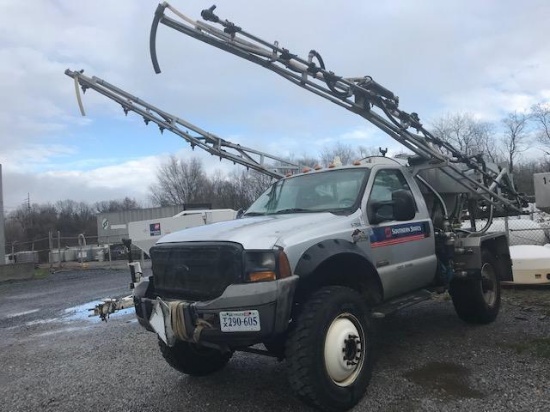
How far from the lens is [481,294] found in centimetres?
Answer: 643

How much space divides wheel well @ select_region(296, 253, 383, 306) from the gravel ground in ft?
2.71

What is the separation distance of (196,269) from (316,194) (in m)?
1.82

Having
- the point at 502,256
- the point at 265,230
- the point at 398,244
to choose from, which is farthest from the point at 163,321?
the point at 502,256

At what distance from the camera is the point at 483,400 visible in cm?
409

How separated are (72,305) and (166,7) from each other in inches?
334

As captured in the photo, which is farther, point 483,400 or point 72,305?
point 72,305

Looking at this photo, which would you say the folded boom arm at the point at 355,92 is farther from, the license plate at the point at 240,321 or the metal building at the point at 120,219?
the metal building at the point at 120,219

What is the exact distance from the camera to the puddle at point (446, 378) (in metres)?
4.29

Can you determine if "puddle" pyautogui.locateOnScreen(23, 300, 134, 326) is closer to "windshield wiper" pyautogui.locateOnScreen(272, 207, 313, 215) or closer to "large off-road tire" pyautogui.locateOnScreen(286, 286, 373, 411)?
"windshield wiper" pyautogui.locateOnScreen(272, 207, 313, 215)

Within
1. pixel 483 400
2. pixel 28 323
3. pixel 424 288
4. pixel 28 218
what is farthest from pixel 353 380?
pixel 28 218

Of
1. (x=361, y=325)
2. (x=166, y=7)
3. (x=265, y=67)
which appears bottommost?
(x=361, y=325)

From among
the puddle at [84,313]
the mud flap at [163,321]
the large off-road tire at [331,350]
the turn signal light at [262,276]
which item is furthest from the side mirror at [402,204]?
the puddle at [84,313]

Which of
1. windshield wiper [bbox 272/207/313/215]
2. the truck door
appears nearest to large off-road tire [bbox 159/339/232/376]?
windshield wiper [bbox 272/207/313/215]

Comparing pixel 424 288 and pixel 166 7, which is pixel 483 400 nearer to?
pixel 424 288
